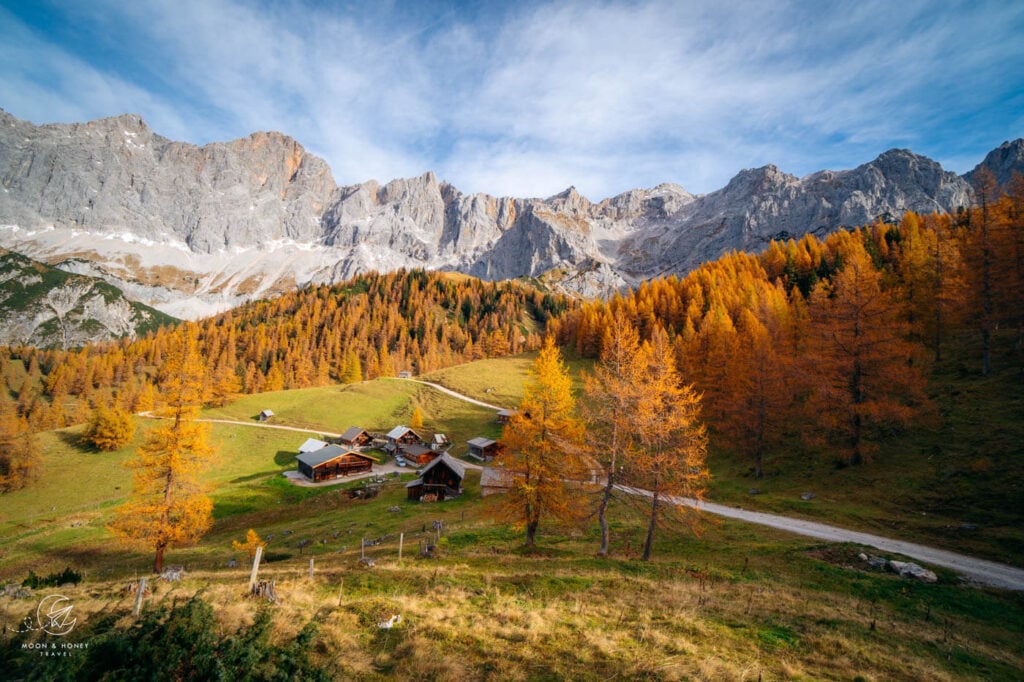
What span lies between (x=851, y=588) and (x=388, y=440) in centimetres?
6485

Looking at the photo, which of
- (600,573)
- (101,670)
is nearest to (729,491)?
(600,573)

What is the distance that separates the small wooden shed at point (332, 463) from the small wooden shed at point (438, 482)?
15843mm

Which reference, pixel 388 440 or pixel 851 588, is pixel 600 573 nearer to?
pixel 851 588

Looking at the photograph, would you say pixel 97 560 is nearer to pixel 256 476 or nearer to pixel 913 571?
pixel 256 476

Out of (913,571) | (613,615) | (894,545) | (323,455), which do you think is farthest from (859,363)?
(323,455)

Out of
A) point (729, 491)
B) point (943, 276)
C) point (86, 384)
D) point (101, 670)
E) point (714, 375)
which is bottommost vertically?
point (86, 384)

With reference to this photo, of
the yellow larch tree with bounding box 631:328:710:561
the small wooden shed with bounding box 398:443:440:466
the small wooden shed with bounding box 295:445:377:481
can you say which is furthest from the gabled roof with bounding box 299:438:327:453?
the yellow larch tree with bounding box 631:328:710:561

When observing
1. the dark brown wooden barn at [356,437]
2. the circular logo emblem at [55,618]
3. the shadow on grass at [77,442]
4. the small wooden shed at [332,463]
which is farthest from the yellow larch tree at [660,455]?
the shadow on grass at [77,442]

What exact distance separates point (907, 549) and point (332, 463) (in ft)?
195

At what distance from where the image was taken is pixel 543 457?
23.8 metres

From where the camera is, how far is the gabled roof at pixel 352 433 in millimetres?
66812

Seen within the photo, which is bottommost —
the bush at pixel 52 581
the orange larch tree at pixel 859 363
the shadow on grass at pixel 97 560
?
the shadow on grass at pixel 97 560

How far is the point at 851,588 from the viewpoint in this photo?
56.9ft

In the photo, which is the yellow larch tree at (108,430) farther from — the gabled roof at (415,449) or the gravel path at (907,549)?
the gravel path at (907,549)
